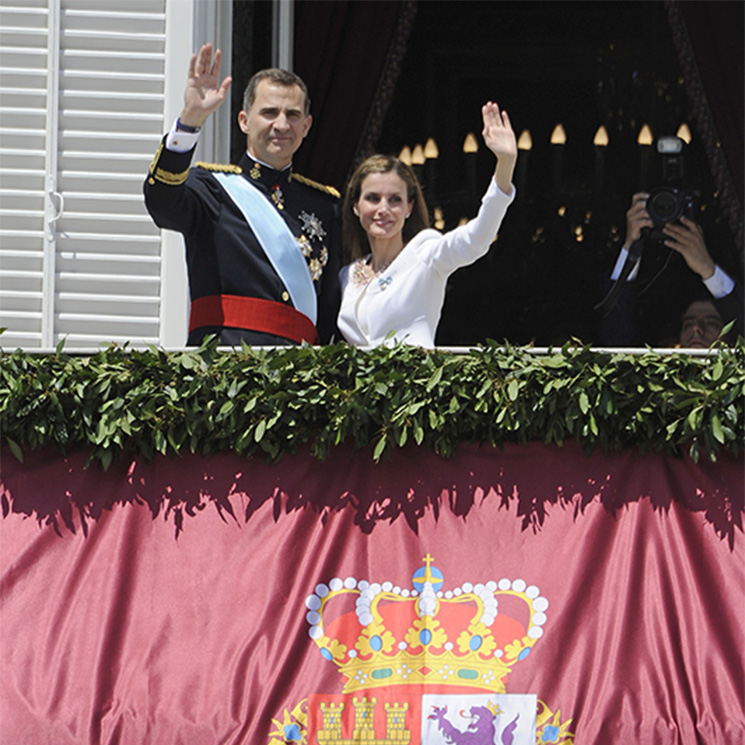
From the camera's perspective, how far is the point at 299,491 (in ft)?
14.5

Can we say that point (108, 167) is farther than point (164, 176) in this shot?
Yes

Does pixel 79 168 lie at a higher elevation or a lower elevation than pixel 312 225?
higher

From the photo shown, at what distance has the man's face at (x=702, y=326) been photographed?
6.26 m

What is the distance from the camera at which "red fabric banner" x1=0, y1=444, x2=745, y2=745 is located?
4.09 metres

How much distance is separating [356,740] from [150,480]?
3.30 feet

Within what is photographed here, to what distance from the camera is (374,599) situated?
4266 mm

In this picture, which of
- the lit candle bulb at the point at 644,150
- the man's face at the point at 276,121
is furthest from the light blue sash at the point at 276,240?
the lit candle bulb at the point at 644,150

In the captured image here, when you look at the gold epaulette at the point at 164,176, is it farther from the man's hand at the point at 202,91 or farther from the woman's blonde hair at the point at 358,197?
the woman's blonde hair at the point at 358,197

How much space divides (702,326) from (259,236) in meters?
2.21

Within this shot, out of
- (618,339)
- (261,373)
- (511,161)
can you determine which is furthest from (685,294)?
(261,373)

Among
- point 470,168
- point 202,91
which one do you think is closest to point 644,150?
point 470,168

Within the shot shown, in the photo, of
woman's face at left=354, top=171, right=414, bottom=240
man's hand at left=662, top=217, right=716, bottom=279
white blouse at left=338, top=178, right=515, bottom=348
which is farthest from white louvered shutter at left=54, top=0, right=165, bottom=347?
man's hand at left=662, top=217, right=716, bottom=279

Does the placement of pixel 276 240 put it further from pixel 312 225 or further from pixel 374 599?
pixel 374 599

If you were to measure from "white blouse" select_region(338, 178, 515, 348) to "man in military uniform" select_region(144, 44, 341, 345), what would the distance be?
237 millimetres
